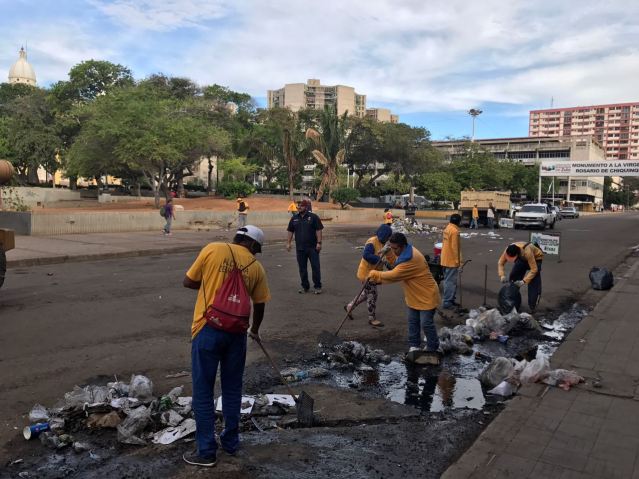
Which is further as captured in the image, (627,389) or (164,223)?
(164,223)

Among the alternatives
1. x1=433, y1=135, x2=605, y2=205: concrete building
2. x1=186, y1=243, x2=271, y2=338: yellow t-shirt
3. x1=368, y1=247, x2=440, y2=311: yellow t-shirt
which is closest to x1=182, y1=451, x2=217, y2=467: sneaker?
x1=186, y1=243, x2=271, y2=338: yellow t-shirt

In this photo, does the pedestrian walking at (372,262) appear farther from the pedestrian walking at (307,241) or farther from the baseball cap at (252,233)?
the baseball cap at (252,233)

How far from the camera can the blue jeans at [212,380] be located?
3561mm

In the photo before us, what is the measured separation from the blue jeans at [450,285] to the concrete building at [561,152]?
101m

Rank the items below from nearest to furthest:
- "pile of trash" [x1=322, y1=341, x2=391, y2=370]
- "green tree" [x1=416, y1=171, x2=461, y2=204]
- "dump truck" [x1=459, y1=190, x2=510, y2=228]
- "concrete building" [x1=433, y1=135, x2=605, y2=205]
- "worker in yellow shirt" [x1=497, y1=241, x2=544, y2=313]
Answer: "pile of trash" [x1=322, y1=341, x2=391, y2=370], "worker in yellow shirt" [x1=497, y1=241, x2=544, y2=313], "dump truck" [x1=459, y1=190, x2=510, y2=228], "green tree" [x1=416, y1=171, x2=461, y2=204], "concrete building" [x1=433, y1=135, x2=605, y2=205]

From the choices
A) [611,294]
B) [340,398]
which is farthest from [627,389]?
[611,294]

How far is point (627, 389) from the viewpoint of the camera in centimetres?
515

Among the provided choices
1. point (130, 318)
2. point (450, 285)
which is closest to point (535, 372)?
point (450, 285)

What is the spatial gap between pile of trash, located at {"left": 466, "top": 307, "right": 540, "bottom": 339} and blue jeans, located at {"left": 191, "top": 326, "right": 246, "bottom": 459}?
4.38 metres

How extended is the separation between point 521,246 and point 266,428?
5.75 m

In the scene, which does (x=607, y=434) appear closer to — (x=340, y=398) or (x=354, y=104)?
(x=340, y=398)

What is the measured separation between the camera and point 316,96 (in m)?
169

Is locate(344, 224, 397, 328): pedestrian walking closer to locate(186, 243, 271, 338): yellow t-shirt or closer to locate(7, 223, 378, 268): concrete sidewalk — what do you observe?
locate(186, 243, 271, 338): yellow t-shirt

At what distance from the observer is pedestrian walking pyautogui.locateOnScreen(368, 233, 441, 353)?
5840mm
